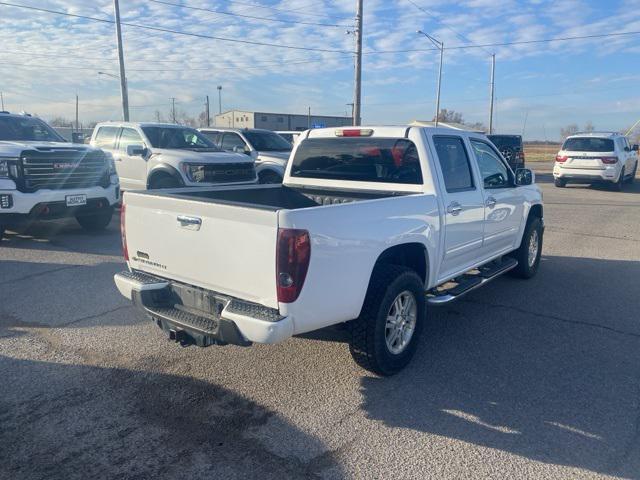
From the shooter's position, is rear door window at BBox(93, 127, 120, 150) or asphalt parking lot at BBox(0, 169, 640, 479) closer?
asphalt parking lot at BBox(0, 169, 640, 479)

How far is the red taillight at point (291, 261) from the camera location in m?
3.25

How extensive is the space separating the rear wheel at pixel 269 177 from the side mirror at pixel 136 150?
3667 mm

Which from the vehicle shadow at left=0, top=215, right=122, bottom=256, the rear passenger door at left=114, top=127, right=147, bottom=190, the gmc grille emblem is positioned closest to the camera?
the vehicle shadow at left=0, top=215, right=122, bottom=256

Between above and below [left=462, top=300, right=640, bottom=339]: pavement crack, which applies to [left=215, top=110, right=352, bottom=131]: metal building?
above

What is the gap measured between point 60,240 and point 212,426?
22.2ft

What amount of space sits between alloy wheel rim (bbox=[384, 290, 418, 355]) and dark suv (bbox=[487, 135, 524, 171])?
18732 mm

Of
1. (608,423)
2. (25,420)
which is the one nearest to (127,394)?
(25,420)

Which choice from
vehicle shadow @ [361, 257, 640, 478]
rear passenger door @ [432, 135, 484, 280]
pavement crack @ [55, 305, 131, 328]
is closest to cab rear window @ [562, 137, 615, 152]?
vehicle shadow @ [361, 257, 640, 478]

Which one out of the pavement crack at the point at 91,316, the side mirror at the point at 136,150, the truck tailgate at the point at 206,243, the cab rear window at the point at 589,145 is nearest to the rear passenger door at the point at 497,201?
the truck tailgate at the point at 206,243

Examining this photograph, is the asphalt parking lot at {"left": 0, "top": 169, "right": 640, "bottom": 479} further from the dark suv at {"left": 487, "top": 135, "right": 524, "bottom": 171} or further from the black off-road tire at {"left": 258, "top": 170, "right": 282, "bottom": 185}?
the dark suv at {"left": 487, "top": 135, "right": 524, "bottom": 171}

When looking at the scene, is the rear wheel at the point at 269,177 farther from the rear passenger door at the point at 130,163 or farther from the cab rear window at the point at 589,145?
the cab rear window at the point at 589,145

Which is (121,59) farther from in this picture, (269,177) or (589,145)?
(589,145)

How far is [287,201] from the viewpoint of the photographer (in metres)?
5.80

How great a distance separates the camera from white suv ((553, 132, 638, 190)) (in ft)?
60.6
